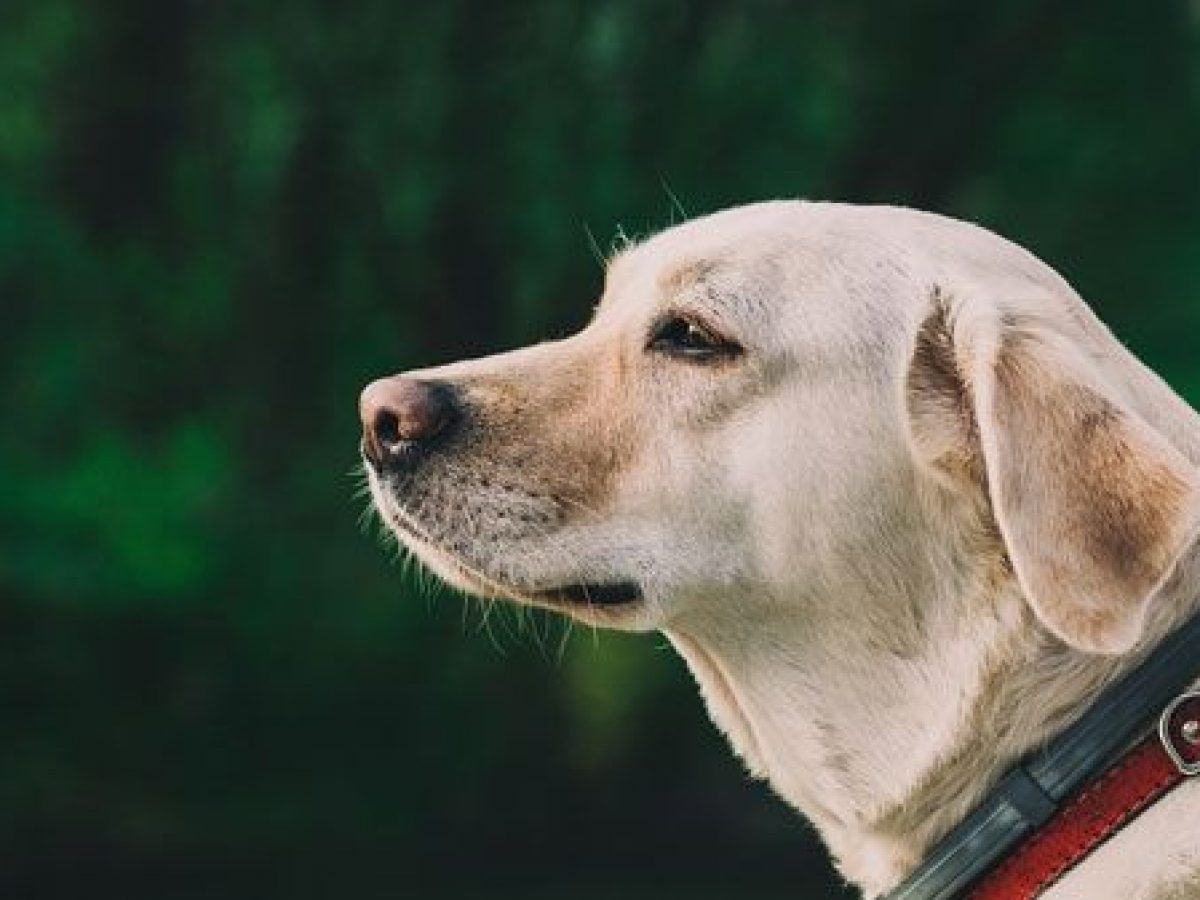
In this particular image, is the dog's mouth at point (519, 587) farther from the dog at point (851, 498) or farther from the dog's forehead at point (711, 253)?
the dog's forehead at point (711, 253)

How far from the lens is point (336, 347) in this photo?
13180mm

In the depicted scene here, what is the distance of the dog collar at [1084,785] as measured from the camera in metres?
2.58

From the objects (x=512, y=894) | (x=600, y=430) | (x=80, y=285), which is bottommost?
(x=512, y=894)

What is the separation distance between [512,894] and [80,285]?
454 cm

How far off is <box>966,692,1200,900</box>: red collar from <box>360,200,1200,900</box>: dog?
0.02 m

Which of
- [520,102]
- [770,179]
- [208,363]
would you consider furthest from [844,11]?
[208,363]

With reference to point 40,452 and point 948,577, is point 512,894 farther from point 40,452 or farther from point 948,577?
point 948,577

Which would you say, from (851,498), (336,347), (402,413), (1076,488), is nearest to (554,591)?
(402,413)

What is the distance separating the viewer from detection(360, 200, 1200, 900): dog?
8.55ft

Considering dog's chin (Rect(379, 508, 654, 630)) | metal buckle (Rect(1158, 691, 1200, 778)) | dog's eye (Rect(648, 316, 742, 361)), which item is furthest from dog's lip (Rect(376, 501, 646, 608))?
metal buckle (Rect(1158, 691, 1200, 778))

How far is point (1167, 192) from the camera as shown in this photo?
14.0m

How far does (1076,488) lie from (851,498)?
1.42ft

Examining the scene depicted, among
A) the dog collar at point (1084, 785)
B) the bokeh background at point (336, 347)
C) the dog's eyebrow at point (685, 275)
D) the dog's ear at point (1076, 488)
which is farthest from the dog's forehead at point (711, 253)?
A: the bokeh background at point (336, 347)

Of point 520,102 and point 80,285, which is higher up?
point 80,285
